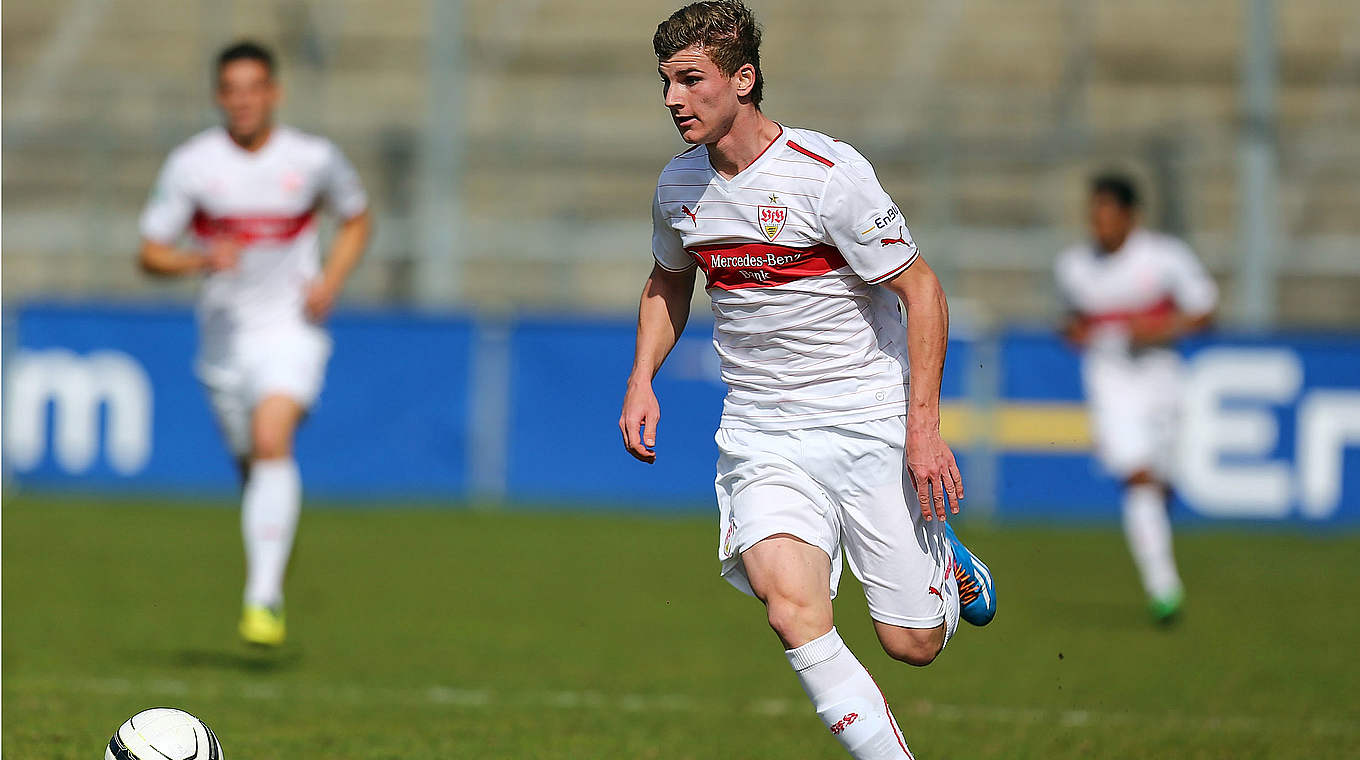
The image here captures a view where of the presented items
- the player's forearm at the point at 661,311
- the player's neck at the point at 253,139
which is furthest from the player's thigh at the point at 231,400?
the player's forearm at the point at 661,311

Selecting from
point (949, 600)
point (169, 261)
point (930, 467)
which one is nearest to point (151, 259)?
point (169, 261)

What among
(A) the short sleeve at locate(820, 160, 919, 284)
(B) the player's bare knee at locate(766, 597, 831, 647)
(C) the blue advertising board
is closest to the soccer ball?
(B) the player's bare knee at locate(766, 597, 831, 647)

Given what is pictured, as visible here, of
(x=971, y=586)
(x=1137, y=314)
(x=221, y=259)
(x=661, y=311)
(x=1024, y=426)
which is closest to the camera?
(x=661, y=311)

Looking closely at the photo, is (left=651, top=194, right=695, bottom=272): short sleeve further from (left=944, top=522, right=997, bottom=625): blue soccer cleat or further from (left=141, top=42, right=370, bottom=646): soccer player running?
(left=141, top=42, right=370, bottom=646): soccer player running

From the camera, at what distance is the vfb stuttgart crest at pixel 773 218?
16.1 feet

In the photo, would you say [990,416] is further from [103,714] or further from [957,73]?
[103,714]

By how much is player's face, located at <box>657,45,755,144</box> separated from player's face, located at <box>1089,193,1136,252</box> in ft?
19.9

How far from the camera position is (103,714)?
633cm

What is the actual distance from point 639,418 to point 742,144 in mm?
777

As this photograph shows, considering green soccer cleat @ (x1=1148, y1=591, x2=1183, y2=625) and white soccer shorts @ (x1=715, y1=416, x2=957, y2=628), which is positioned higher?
white soccer shorts @ (x1=715, y1=416, x2=957, y2=628)

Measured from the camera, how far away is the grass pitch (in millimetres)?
6270

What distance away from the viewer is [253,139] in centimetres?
816

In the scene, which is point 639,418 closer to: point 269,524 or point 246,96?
point 269,524

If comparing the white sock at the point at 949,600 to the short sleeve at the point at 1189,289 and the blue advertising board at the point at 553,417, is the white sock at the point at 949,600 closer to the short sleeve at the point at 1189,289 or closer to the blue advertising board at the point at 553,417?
the short sleeve at the point at 1189,289
